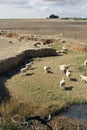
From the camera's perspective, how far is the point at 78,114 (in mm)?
19625

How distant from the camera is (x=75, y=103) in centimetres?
2102

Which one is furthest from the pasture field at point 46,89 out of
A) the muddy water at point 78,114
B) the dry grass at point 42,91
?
the muddy water at point 78,114

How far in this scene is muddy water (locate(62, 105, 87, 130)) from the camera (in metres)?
18.5

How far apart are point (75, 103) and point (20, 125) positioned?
909 cm

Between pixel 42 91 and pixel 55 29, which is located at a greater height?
pixel 42 91

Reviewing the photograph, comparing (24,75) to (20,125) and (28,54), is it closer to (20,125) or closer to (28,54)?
(28,54)

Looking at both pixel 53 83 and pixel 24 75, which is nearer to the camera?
pixel 53 83

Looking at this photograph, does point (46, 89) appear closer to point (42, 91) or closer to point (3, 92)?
point (42, 91)

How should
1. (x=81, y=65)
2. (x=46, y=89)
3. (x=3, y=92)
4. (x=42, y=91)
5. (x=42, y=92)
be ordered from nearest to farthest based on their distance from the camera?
(x=3, y=92) → (x=42, y=92) → (x=42, y=91) → (x=46, y=89) → (x=81, y=65)

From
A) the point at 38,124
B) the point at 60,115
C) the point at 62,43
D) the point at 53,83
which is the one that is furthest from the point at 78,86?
the point at 62,43

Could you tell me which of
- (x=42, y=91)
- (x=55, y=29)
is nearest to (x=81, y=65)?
(x=42, y=91)

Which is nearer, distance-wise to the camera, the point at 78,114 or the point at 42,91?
the point at 78,114

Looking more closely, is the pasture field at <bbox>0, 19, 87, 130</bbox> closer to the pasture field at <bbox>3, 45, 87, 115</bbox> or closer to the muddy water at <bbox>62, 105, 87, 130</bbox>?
the pasture field at <bbox>3, 45, 87, 115</bbox>

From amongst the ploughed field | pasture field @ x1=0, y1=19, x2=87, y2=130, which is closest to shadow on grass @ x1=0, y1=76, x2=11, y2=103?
pasture field @ x1=0, y1=19, x2=87, y2=130
